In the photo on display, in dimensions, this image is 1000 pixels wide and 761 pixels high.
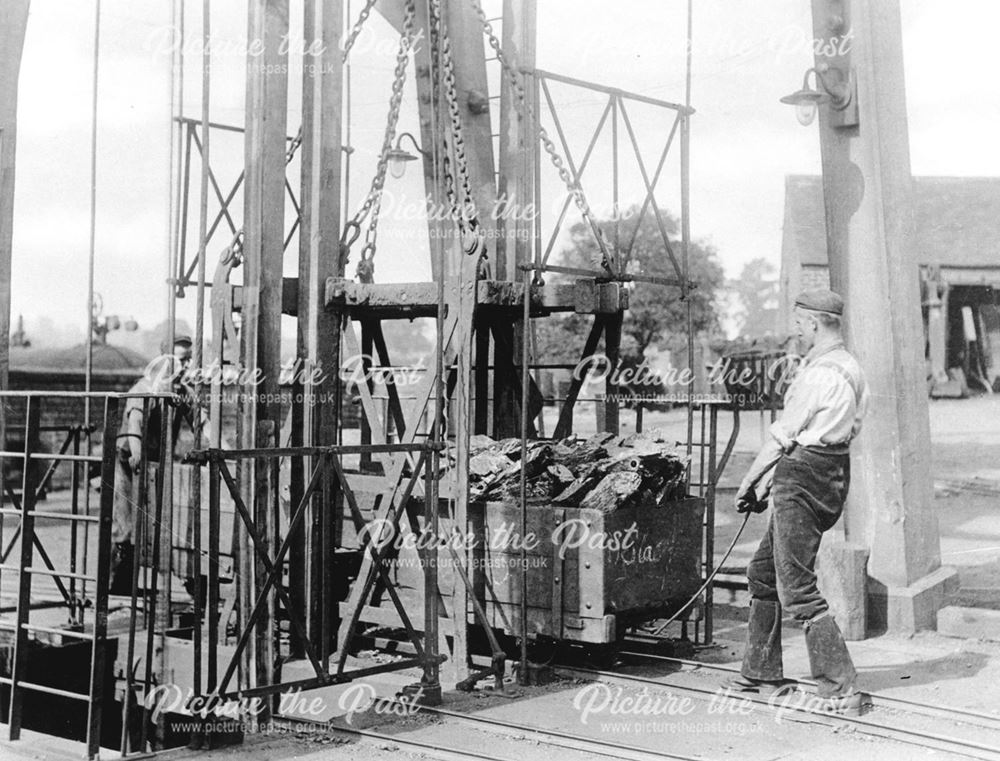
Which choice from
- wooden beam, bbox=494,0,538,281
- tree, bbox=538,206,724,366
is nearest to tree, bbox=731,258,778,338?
Result: tree, bbox=538,206,724,366

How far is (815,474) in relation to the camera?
603cm

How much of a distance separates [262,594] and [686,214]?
434 cm

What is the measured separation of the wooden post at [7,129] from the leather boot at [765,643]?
620 cm

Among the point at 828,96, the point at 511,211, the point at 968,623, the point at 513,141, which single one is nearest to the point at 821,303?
the point at 828,96

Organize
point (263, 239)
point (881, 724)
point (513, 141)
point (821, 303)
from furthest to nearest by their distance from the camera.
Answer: point (513, 141) < point (263, 239) < point (821, 303) < point (881, 724)

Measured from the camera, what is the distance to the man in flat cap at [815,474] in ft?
19.7

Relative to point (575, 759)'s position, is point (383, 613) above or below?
above

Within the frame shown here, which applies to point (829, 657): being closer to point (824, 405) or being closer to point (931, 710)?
point (931, 710)

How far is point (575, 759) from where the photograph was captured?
5.38 meters

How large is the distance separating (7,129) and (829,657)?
7.74 meters

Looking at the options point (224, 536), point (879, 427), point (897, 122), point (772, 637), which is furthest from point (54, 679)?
point (897, 122)

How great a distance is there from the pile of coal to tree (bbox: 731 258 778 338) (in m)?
69.3

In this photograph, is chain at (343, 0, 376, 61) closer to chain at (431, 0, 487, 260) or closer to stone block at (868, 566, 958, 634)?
chain at (431, 0, 487, 260)

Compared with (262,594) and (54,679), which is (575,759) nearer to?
(262,594)
